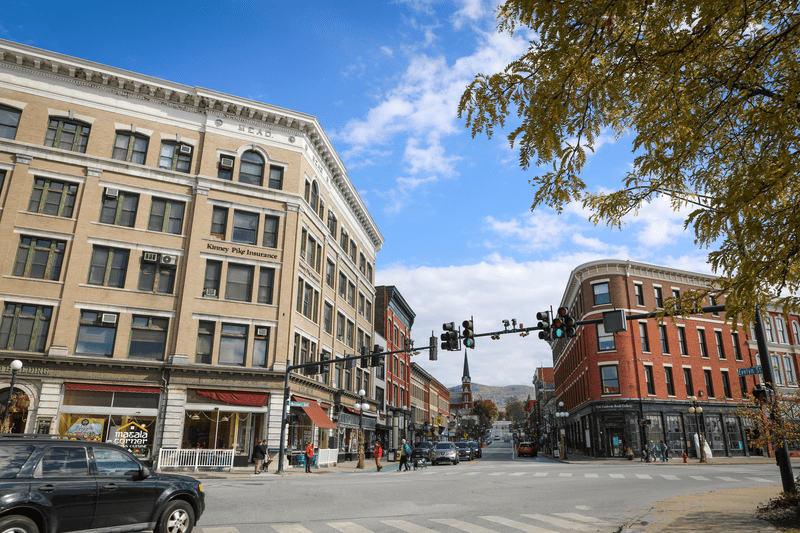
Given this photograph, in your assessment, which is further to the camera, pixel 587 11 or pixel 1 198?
pixel 1 198

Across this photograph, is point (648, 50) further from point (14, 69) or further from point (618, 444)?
point (618, 444)

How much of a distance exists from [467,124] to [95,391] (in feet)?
88.3

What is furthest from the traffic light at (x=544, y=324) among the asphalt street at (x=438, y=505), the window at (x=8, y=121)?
the window at (x=8, y=121)

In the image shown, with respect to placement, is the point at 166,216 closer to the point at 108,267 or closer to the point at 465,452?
the point at 108,267

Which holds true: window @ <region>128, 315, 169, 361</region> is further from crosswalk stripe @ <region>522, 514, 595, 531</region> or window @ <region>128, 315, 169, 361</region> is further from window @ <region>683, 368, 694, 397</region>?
window @ <region>683, 368, 694, 397</region>

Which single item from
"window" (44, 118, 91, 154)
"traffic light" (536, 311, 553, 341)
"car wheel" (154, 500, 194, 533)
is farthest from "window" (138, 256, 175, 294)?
"car wheel" (154, 500, 194, 533)

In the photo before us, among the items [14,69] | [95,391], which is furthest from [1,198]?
[95,391]

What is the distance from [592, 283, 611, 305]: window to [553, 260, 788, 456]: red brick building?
0.09m

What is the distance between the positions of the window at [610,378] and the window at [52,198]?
41423 mm

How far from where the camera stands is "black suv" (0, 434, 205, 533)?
682 centimetres

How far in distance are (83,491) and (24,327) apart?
2295cm

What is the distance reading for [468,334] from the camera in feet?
63.9

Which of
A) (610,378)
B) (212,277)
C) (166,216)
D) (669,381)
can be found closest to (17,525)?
(212,277)

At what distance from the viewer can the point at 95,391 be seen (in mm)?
26094
